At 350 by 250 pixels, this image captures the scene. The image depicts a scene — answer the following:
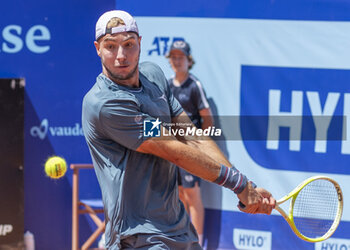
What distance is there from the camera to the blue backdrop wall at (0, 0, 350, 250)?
489 cm

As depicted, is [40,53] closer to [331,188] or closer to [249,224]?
[249,224]

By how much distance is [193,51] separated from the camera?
210 inches

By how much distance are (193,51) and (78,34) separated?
1.08 metres

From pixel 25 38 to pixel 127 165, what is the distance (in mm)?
3153

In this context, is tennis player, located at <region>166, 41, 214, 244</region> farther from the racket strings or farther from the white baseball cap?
the white baseball cap

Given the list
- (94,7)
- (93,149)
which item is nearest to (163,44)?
(94,7)

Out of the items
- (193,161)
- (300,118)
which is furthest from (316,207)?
(193,161)

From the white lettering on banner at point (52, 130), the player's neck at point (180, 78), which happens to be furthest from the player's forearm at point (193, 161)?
the white lettering on banner at point (52, 130)

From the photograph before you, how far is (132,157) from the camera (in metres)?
2.61

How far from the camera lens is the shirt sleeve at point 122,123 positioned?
252 centimetres

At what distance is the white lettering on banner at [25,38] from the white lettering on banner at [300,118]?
83.5 inches

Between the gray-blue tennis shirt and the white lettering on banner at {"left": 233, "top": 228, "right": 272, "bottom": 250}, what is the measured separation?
8.61ft

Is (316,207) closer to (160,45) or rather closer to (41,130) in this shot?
(160,45)

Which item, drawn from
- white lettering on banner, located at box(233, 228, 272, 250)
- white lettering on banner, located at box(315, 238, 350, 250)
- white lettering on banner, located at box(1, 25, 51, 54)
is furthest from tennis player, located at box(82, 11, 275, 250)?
white lettering on banner, located at box(1, 25, 51, 54)
